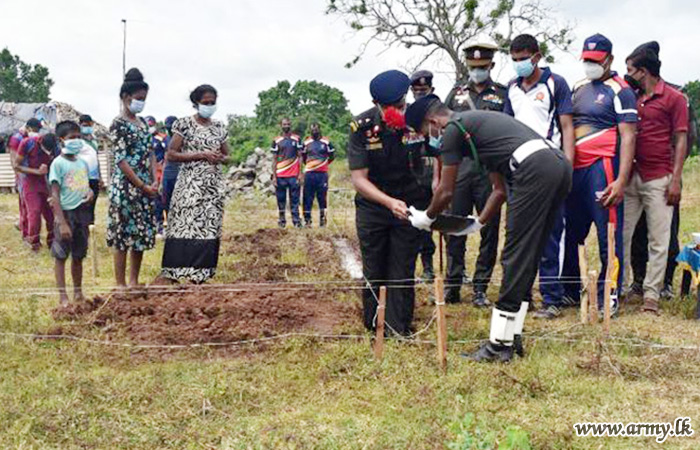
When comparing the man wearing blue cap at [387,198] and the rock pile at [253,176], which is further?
the rock pile at [253,176]

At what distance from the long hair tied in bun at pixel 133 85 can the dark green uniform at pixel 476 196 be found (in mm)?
2579

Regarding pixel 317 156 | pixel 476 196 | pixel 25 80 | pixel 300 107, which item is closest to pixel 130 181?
pixel 476 196

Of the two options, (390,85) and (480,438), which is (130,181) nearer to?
(390,85)

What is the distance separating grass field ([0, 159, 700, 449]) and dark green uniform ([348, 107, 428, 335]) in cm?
29

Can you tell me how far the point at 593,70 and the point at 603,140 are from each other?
53cm

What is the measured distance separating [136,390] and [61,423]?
48cm

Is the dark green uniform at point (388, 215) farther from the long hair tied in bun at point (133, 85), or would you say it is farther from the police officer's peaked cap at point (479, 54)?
the long hair tied in bun at point (133, 85)

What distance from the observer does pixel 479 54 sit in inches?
241

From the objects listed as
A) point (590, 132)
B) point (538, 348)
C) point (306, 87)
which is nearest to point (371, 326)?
point (538, 348)

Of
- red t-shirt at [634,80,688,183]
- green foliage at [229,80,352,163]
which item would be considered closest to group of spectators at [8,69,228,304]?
red t-shirt at [634,80,688,183]

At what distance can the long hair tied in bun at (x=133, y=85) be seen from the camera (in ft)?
20.3

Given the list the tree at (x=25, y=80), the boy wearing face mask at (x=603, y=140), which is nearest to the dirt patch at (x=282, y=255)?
the boy wearing face mask at (x=603, y=140)

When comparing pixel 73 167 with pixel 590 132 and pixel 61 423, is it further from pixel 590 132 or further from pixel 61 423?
pixel 590 132

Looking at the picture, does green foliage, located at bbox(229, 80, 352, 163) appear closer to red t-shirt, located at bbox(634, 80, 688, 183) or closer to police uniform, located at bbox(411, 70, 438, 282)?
police uniform, located at bbox(411, 70, 438, 282)
